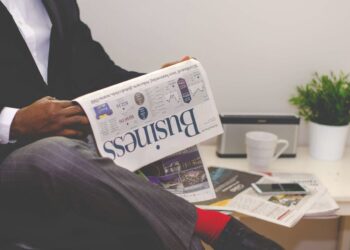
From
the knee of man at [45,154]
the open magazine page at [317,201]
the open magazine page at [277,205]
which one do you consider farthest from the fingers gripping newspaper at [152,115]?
the open magazine page at [317,201]

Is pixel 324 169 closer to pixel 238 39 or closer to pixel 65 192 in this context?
pixel 238 39

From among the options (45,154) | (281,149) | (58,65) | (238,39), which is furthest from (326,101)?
(45,154)

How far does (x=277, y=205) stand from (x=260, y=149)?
0.73 feet

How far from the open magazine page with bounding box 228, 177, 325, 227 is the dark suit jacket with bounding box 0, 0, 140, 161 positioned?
0.44 metres

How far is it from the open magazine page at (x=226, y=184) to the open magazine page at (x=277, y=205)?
2 centimetres

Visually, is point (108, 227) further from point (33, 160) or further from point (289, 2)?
point (289, 2)

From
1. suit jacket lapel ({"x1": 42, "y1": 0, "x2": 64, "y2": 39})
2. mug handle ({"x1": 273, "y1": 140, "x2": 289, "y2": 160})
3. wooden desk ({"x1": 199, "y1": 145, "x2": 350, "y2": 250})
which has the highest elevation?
suit jacket lapel ({"x1": 42, "y1": 0, "x2": 64, "y2": 39})

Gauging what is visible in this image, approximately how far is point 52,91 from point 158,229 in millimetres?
477

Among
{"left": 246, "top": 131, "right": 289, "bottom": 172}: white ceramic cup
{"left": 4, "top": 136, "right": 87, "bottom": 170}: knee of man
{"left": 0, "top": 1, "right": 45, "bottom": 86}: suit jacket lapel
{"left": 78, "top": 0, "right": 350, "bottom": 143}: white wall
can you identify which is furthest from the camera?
{"left": 78, "top": 0, "right": 350, "bottom": 143}: white wall

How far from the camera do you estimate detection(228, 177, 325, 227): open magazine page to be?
1.23 meters

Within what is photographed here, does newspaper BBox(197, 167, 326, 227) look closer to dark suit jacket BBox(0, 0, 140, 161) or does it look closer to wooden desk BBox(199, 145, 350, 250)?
wooden desk BBox(199, 145, 350, 250)

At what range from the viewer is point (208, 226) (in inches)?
44.1

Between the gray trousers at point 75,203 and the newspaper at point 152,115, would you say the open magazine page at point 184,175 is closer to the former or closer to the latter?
the newspaper at point 152,115

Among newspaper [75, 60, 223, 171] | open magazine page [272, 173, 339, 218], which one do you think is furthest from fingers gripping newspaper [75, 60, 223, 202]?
open magazine page [272, 173, 339, 218]
